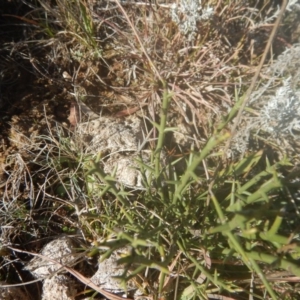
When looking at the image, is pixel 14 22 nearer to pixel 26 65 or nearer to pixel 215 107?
pixel 26 65

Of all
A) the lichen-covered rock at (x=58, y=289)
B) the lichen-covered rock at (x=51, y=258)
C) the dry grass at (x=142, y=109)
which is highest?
the dry grass at (x=142, y=109)

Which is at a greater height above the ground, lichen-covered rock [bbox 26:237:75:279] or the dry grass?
the dry grass

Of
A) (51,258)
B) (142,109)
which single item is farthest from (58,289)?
(142,109)

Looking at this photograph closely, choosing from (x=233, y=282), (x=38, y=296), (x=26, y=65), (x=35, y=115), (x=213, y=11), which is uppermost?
(x=213, y=11)

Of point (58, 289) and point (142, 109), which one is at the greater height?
point (142, 109)

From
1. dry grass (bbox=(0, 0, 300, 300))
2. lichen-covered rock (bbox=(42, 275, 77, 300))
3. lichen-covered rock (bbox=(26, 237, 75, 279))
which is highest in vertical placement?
dry grass (bbox=(0, 0, 300, 300))

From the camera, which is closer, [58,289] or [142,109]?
[58,289]

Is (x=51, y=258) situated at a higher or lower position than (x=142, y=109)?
lower

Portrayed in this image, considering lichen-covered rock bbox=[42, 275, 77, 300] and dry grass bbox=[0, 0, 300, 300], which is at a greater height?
dry grass bbox=[0, 0, 300, 300]

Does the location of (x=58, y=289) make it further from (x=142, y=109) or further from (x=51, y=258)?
(x=142, y=109)

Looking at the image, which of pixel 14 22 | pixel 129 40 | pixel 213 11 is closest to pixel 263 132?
pixel 213 11

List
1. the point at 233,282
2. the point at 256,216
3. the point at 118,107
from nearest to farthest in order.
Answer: the point at 256,216 < the point at 233,282 < the point at 118,107
